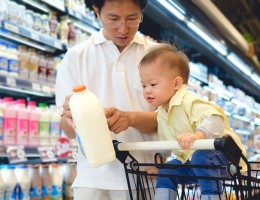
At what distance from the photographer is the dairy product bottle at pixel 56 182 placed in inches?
103

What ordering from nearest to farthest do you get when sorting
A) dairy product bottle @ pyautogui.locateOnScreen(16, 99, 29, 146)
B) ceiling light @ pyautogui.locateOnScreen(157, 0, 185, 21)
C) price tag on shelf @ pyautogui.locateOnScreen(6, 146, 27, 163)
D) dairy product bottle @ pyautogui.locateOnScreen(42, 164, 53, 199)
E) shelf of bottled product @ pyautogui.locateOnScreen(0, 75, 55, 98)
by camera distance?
price tag on shelf @ pyautogui.locateOnScreen(6, 146, 27, 163), shelf of bottled product @ pyautogui.locateOnScreen(0, 75, 55, 98), dairy product bottle @ pyautogui.locateOnScreen(16, 99, 29, 146), dairy product bottle @ pyautogui.locateOnScreen(42, 164, 53, 199), ceiling light @ pyautogui.locateOnScreen(157, 0, 185, 21)

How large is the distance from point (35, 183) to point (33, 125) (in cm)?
38

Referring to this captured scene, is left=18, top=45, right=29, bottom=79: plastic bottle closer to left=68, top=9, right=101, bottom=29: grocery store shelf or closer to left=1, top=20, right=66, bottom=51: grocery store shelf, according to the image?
left=1, top=20, right=66, bottom=51: grocery store shelf

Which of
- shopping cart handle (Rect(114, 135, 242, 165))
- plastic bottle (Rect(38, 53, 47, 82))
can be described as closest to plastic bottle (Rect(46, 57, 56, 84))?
plastic bottle (Rect(38, 53, 47, 82))

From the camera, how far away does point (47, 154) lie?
8.10ft

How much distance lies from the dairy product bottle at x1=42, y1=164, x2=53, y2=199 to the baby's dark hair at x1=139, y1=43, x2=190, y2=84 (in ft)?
5.26

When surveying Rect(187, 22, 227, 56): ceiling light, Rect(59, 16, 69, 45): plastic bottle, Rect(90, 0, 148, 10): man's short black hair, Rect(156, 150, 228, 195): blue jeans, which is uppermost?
Rect(187, 22, 227, 56): ceiling light

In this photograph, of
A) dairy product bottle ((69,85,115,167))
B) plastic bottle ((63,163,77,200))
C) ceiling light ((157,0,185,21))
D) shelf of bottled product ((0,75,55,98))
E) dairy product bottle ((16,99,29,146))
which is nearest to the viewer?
dairy product bottle ((69,85,115,167))

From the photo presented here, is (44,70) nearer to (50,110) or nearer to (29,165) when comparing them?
(50,110)

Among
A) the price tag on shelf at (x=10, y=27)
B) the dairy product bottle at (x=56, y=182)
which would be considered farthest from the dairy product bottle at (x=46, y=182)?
the price tag on shelf at (x=10, y=27)

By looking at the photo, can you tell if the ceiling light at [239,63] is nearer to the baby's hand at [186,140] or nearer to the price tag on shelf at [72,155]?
the price tag on shelf at [72,155]

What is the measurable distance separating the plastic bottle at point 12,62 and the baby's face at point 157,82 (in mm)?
1515

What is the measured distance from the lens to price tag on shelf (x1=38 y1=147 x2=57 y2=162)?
2432 mm

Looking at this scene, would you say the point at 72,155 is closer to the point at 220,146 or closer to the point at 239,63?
the point at 220,146
